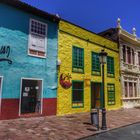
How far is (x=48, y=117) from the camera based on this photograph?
1317 cm

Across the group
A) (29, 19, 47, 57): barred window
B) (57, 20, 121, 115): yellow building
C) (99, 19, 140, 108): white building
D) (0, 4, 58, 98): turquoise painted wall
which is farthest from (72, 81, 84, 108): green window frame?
(99, 19, 140, 108): white building

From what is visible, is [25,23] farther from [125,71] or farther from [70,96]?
[125,71]

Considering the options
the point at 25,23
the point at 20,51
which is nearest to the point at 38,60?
the point at 20,51

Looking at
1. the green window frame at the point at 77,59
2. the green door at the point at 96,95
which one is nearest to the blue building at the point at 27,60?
the green window frame at the point at 77,59

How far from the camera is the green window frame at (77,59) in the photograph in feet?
52.5

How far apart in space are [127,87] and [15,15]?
14.7 meters

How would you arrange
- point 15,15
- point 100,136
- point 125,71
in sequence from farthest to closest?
point 125,71
point 15,15
point 100,136

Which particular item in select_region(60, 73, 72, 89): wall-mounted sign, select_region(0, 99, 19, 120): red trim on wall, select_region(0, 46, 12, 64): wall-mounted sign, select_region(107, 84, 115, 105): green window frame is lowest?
select_region(0, 99, 19, 120): red trim on wall

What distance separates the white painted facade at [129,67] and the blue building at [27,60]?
31.8 feet

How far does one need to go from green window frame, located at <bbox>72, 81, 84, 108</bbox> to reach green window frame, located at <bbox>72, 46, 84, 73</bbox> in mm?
1077

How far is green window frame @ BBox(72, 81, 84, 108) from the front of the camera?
15.7 meters

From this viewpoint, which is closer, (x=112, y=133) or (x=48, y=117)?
(x=112, y=133)

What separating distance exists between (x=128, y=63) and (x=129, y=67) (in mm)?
468

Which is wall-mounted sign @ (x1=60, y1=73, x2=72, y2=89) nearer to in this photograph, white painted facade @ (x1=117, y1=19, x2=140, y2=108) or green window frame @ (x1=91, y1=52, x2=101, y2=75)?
green window frame @ (x1=91, y1=52, x2=101, y2=75)
